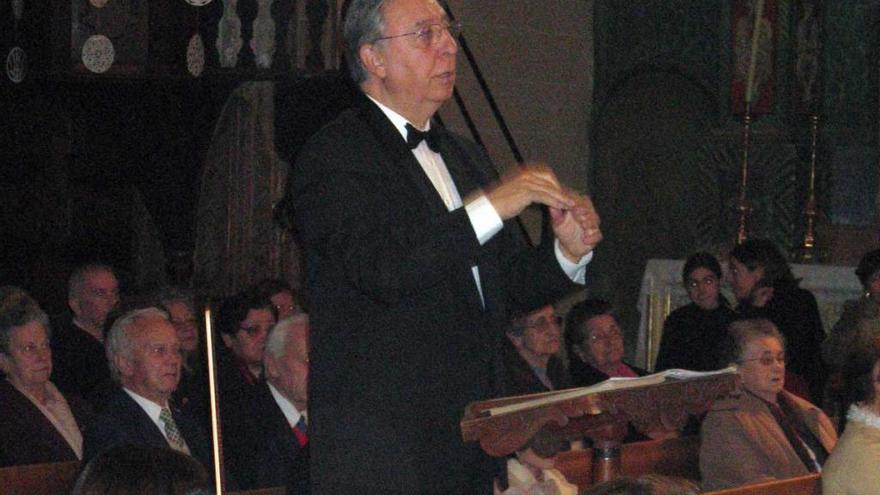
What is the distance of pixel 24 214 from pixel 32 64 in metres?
1.06

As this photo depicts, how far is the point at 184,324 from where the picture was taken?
6.58 meters

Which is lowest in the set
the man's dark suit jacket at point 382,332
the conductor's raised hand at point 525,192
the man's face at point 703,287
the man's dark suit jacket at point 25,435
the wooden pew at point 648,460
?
the wooden pew at point 648,460

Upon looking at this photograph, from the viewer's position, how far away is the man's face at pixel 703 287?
770 centimetres

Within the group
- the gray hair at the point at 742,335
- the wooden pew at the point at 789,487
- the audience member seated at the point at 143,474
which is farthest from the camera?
the gray hair at the point at 742,335

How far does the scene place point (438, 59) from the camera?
8.50 feet

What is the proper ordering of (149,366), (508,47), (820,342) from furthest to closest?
1. (508,47)
2. (820,342)
3. (149,366)

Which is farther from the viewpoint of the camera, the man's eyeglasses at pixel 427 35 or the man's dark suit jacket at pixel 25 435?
the man's dark suit jacket at pixel 25 435

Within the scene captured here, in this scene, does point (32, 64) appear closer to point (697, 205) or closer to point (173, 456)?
point (697, 205)

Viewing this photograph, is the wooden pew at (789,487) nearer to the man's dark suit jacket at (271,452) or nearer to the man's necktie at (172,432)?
the man's dark suit jacket at (271,452)

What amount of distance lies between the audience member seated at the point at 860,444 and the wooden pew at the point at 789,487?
0.41 feet

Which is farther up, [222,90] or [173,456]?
[222,90]

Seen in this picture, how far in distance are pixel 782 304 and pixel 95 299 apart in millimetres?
3461

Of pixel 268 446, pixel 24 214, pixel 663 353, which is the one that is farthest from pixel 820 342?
pixel 24 214

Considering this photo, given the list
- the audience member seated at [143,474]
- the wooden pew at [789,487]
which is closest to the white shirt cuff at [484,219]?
the audience member seated at [143,474]
